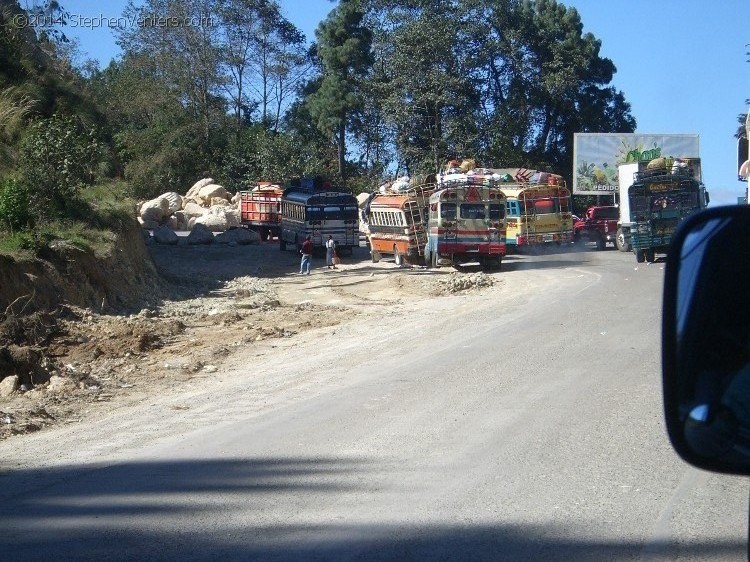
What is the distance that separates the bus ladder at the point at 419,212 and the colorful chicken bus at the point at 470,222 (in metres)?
2.46

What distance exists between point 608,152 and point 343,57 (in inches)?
730

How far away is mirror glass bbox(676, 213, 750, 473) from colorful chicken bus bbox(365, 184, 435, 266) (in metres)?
29.1

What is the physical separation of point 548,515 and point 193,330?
12.9 metres

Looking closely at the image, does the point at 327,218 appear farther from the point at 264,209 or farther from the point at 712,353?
the point at 712,353

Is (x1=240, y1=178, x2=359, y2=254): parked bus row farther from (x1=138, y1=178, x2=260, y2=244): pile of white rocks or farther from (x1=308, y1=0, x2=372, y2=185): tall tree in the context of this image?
(x1=308, y1=0, x2=372, y2=185): tall tree

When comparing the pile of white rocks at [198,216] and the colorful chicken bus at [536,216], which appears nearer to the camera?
the colorful chicken bus at [536,216]

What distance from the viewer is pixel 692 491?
6445 millimetres

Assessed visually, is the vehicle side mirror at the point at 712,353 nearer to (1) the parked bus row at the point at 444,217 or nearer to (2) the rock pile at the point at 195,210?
(1) the parked bus row at the point at 444,217

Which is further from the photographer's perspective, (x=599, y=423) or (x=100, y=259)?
(x=100, y=259)

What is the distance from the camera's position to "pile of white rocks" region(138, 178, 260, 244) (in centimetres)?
4281

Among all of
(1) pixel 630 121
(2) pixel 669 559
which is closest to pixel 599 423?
(2) pixel 669 559

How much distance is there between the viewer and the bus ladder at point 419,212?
105ft

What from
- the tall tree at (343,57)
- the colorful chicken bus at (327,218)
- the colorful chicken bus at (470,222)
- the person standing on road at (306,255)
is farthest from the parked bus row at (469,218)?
the tall tree at (343,57)

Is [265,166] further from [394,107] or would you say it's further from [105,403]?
[105,403]
